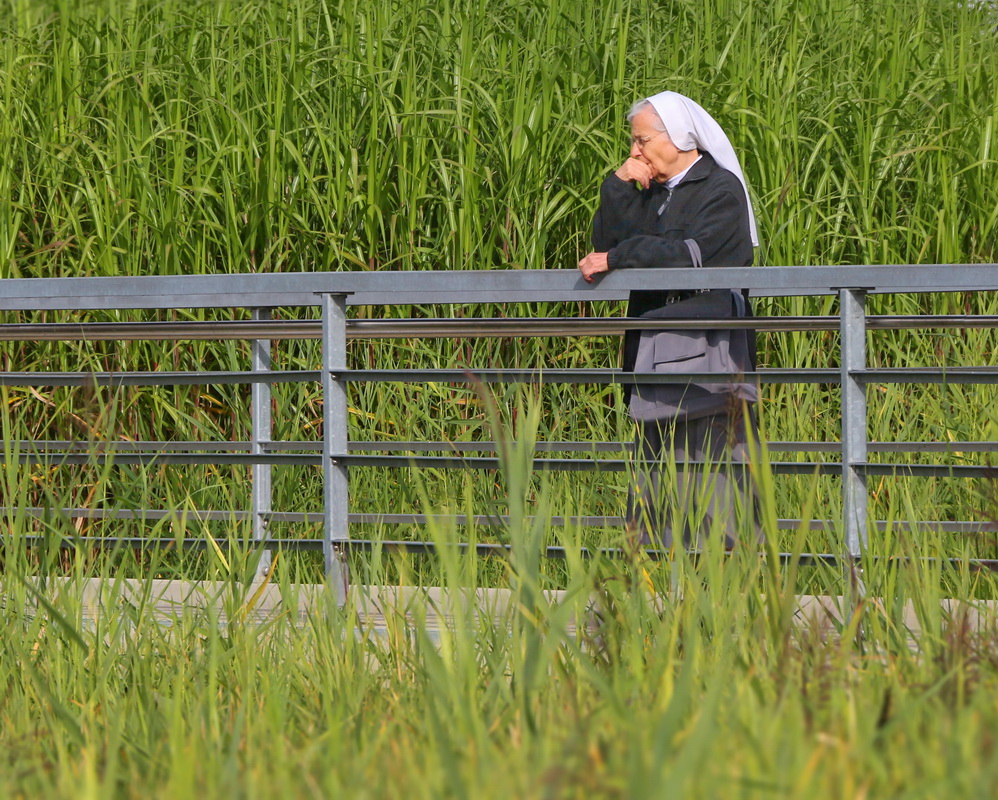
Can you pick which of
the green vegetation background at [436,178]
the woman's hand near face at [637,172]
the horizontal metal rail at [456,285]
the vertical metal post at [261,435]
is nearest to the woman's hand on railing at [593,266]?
the horizontal metal rail at [456,285]

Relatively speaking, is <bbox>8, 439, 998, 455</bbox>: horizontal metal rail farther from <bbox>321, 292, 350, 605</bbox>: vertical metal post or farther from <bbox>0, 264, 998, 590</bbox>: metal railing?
<bbox>321, 292, 350, 605</bbox>: vertical metal post

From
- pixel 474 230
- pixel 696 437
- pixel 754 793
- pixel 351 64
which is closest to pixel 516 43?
pixel 351 64

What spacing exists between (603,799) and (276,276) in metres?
2.43

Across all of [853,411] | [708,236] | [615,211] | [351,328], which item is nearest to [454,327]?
[351,328]

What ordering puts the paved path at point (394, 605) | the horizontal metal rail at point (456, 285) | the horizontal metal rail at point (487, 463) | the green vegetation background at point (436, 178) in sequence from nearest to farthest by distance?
the paved path at point (394, 605) → the horizontal metal rail at point (487, 463) → the horizontal metal rail at point (456, 285) → the green vegetation background at point (436, 178)

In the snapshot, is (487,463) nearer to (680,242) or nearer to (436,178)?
(680,242)

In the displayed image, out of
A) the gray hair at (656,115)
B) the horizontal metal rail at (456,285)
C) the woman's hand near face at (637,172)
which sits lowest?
the horizontal metal rail at (456,285)

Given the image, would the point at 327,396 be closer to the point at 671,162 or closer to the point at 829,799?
the point at 671,162

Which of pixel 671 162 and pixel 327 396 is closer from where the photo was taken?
pixel 327 396

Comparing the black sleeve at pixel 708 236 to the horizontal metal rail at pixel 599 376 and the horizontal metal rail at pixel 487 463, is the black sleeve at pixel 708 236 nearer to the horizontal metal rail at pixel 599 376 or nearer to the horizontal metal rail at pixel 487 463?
Result: the horizontal metal rail at pixel 599 376

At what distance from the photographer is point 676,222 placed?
12.8 feet

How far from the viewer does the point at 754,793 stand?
53.6 inches

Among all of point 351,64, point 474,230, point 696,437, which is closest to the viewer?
point 696,437

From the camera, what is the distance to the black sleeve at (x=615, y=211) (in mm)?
3973
